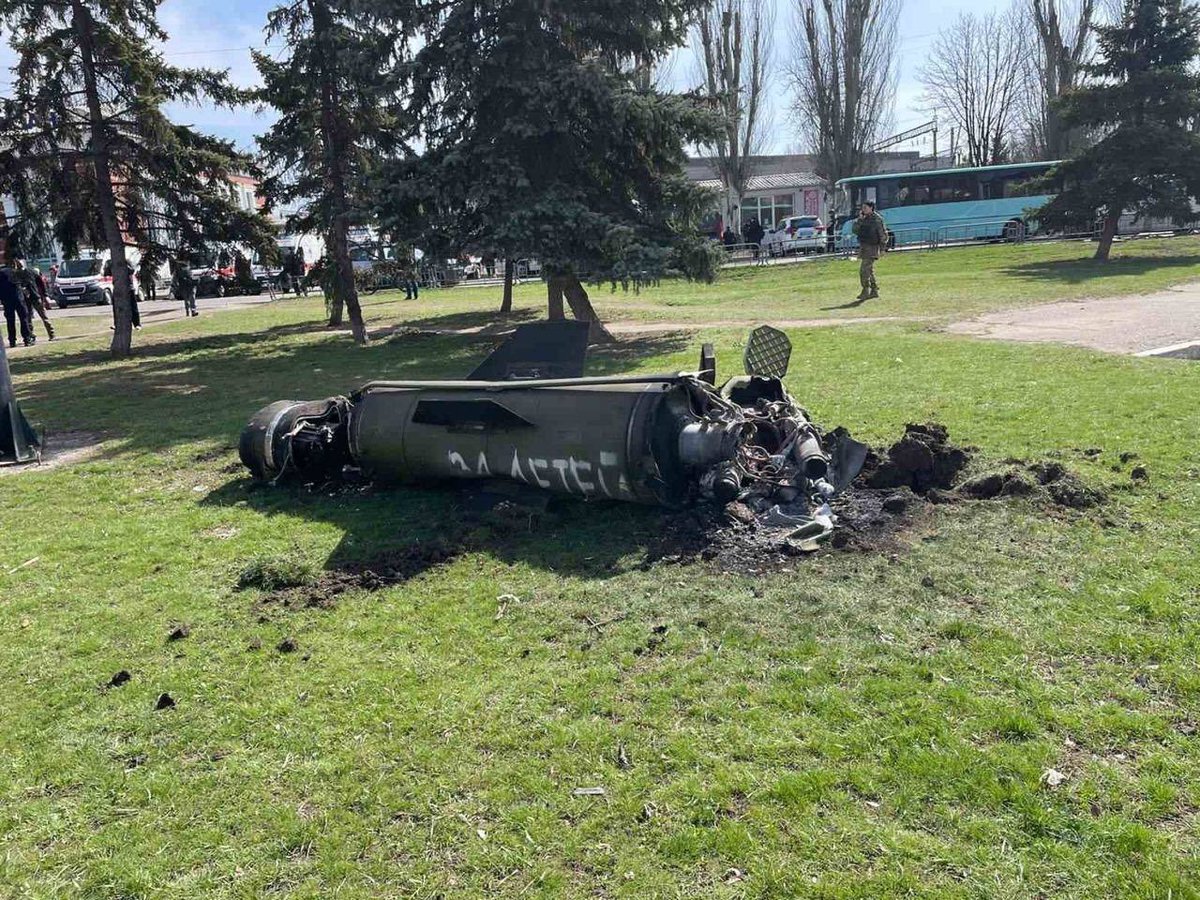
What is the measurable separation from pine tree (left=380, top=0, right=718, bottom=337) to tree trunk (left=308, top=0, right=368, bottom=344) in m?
3.17

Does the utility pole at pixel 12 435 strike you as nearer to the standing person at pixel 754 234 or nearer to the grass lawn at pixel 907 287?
the grass lawn at pixel 907 287

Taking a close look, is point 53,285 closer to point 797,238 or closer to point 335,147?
point 335,147

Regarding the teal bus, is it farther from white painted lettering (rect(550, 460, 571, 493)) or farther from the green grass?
white painted lettering (rect(550, 460, 571, 493))

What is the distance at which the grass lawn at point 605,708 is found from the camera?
2.82 meters

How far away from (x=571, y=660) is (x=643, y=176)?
12.1 m

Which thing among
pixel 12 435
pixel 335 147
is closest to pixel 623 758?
pixel 12 435

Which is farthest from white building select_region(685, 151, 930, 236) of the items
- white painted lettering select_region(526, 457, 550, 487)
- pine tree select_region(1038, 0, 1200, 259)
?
white painted lettering select_region(526, 457, 550, 487)

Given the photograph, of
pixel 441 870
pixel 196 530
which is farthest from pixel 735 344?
pixel 441 870

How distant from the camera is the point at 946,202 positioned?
37.7 meters

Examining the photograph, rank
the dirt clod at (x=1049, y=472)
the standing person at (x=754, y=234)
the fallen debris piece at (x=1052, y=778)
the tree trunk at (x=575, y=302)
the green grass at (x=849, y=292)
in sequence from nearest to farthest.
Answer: the fallen debris piece at (x=1052, y=778), the dirt clod at (x=1049, y=472), the tree trunk at (x=575, y=302), the green grass at (x=849, y=292), the standing person at (x=754, y=234)

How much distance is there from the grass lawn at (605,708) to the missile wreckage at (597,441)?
1.22 feet

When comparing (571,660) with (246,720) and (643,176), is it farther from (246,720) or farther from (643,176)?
(643,176)

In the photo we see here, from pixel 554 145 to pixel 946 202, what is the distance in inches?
1123

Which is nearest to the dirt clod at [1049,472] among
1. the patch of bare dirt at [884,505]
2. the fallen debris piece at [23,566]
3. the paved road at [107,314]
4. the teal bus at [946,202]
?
the patch of bare dirt at [884,505]
